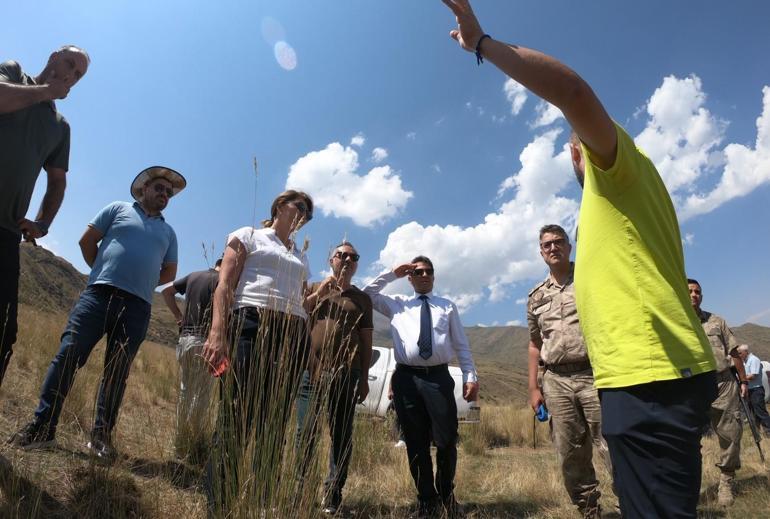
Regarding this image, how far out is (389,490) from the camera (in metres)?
3.67

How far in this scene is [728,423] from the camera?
4355 millimetres

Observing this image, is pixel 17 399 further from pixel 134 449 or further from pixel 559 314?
pixel 559 314

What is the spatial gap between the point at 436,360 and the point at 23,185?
2793 mm

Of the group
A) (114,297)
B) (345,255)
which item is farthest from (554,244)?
(114,297)

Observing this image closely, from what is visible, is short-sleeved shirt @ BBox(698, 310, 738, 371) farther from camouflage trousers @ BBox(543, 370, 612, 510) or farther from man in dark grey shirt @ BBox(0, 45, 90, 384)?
man in dark grey shirt @ BBox(0, 45, 90, 384)

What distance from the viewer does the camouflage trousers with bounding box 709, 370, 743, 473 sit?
4051mm

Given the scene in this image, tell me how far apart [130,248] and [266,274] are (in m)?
1.30

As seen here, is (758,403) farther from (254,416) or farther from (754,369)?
(254,416)

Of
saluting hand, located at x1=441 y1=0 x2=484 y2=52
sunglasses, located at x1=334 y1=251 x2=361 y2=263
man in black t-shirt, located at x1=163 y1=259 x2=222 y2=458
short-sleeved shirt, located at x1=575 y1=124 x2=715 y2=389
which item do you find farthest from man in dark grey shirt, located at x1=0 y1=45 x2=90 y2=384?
short-sleeved shirt, located at x1=575 y1=124 x2=715 y2=389

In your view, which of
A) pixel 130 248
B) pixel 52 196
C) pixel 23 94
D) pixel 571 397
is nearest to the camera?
pixel 23 94

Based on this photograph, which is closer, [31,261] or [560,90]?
[560,90]

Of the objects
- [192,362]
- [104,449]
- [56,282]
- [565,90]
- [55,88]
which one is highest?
[56,282]

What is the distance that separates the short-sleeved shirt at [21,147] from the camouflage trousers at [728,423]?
18.1 ft

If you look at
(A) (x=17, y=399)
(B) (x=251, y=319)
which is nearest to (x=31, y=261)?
(A) (x=17, y=399)
